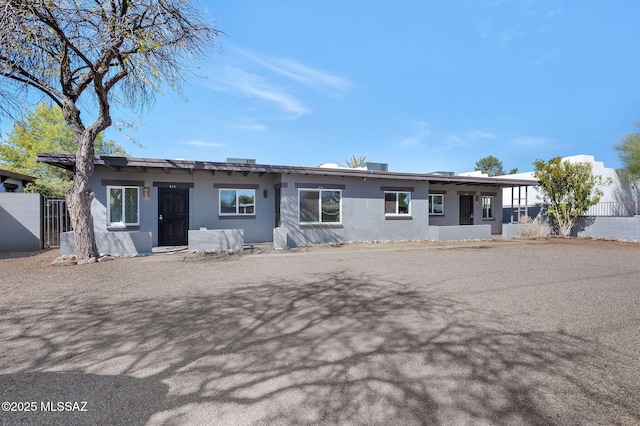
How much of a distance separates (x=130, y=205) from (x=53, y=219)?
10.2 ft

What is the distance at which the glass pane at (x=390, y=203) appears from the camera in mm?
14959

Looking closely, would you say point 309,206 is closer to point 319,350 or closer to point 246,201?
point 246,201

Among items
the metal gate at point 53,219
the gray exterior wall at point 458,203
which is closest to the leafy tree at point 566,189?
the gray exterior wall at point 458,203

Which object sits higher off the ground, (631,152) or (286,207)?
(631,152)

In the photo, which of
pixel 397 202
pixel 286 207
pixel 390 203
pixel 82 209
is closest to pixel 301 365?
pixel 82 209

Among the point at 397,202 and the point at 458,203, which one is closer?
the point at 397,202

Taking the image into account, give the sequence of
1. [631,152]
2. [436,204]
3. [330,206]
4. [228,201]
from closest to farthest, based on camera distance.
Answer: [228,201] < [330,206] < [436,204] < [631,152]

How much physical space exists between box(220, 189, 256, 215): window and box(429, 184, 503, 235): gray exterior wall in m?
9.46

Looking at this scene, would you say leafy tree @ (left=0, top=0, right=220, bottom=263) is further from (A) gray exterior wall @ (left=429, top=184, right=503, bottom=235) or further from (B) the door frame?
(A) gray exterior wall @ (left=429, top=184, right=503, bottom=235)

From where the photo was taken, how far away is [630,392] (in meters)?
2.68

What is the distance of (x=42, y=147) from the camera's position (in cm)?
2302

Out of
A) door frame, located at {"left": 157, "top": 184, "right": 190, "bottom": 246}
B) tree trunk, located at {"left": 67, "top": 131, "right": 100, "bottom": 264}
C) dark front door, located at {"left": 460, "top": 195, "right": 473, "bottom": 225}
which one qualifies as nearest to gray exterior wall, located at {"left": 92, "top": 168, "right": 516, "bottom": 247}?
door frame, located at {"left": 157, "top": 184, "right": 190, "bottom": 246}

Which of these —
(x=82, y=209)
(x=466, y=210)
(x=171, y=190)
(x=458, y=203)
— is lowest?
(x=82, y=209)

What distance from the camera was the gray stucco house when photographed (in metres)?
11.4
